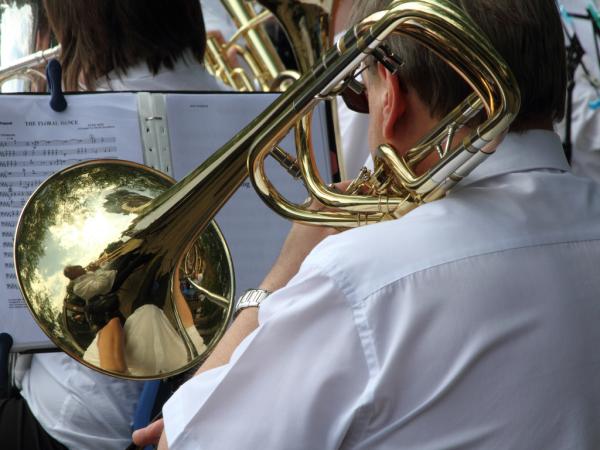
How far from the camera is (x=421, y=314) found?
779 mm

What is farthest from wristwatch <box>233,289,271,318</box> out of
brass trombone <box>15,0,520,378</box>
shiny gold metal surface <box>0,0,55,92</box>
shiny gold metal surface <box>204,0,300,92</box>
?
shiny gold metal surface <box>204,0,300,92</box>

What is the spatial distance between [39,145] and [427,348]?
0.71 metres

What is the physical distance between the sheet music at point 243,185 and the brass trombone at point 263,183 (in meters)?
0.11

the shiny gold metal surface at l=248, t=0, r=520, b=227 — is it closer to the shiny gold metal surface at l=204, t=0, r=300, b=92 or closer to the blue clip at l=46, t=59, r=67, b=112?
the blue clip at l=46, t=59, r=67, b=112

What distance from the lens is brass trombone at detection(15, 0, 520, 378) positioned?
800 mm

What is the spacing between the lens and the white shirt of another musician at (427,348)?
2.56ft

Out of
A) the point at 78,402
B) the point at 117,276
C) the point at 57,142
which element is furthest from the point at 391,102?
the point at 78,402

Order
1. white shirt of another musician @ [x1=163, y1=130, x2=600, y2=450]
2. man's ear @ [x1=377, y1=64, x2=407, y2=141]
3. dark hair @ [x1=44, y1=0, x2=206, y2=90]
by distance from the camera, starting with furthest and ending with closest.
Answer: dark hair @ [x1=44, y1=0, x2=206, y2=90] < man's ear @ [x1=377, y1=64, x2=407, y2=141] < white shirt of another musician @ [x1=163, y1=130, x2=600, y2=450]

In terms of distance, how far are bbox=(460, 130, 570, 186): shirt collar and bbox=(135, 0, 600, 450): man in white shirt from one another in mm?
47

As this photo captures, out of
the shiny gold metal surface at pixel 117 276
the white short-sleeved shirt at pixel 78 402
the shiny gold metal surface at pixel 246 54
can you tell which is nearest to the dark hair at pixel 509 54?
the shiny gold metal surface at pixel 117 276

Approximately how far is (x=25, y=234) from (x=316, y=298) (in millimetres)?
503

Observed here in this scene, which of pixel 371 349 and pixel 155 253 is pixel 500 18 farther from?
pixel 155 253

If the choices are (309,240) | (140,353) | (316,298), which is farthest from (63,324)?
(316,298)

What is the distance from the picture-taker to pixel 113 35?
156 centimetres
